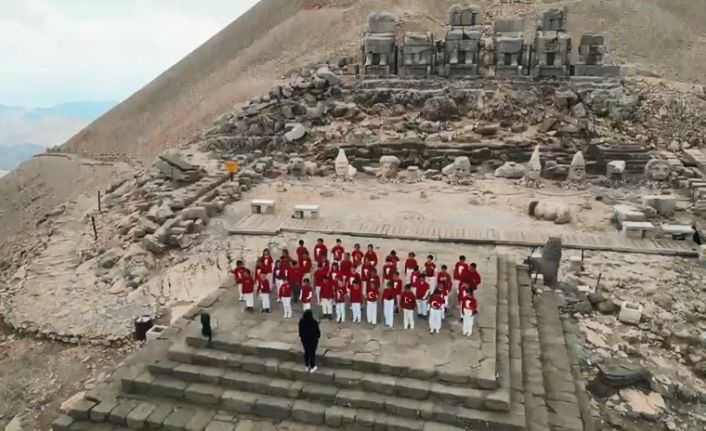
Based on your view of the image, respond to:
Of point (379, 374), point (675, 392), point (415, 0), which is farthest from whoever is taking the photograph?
point (415, 0)

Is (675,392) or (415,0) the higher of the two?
(415,0)

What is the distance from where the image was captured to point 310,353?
749cm

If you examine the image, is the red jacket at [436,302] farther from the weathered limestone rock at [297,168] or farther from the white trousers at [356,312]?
the weathered limestone rock at [297,168]

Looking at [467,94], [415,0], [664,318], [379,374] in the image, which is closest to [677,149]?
[467,94]

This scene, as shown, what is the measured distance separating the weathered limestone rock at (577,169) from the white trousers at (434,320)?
1123 cm

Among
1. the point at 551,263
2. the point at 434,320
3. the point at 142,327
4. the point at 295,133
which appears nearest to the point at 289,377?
the point at 434,320

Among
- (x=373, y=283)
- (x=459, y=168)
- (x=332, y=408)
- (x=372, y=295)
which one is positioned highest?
(x=459, y=168)

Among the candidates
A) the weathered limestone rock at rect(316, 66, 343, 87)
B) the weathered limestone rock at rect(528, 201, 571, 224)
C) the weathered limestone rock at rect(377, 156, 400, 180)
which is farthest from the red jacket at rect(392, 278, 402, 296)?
the weathered limestone rock at rect(316, 66, 343, 87)

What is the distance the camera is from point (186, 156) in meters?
20.8

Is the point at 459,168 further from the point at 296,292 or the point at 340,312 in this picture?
the point at 340,312

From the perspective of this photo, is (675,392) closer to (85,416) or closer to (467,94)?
(85,416)

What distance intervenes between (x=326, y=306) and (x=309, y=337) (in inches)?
55.2

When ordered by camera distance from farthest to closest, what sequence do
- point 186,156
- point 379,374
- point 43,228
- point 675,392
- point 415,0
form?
1. point 415,0
2. point 186,156
3. point 43,228
4. point 675,392
5. point 379,374

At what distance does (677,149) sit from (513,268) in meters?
12.0
